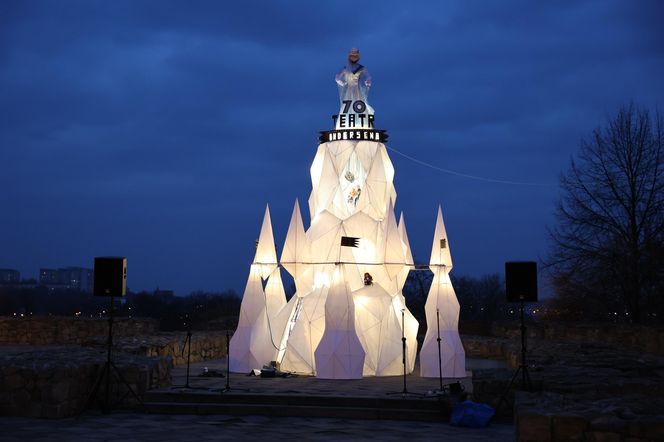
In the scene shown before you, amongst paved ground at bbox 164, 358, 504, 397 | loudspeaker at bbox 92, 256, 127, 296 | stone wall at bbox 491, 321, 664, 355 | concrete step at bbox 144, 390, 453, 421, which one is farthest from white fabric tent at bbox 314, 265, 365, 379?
stone wall at bbox 491, 321, 664, 355

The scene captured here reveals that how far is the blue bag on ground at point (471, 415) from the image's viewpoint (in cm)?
1070

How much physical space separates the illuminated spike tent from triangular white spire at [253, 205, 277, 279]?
0.9 inches

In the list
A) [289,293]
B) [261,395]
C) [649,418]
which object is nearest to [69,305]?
[289,293]

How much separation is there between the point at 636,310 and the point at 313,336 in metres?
12.0

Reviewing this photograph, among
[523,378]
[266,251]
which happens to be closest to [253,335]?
[266,251]

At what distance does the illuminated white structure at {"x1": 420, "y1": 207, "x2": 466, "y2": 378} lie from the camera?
16734 mm

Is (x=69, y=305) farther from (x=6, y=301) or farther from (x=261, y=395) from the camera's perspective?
(x=261, y=395)

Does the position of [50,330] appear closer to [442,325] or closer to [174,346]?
[174,346]

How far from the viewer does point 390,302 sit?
17.3 m

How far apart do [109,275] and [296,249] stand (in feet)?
21.4

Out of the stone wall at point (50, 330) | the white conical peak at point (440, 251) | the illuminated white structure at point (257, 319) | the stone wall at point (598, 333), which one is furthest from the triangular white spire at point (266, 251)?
the stone wall at point (598, 333)

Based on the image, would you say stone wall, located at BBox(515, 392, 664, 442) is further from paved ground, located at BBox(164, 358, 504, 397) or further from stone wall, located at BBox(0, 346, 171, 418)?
stone wall, located at BBox(0, 346, 171, 418)

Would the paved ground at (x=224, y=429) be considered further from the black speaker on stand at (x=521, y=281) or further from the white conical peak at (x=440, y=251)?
the white conical peak at (x=440, y=251)

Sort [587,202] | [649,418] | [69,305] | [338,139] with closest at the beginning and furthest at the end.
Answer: [649,418] → [338,139] → [587,202] → [69,305]
